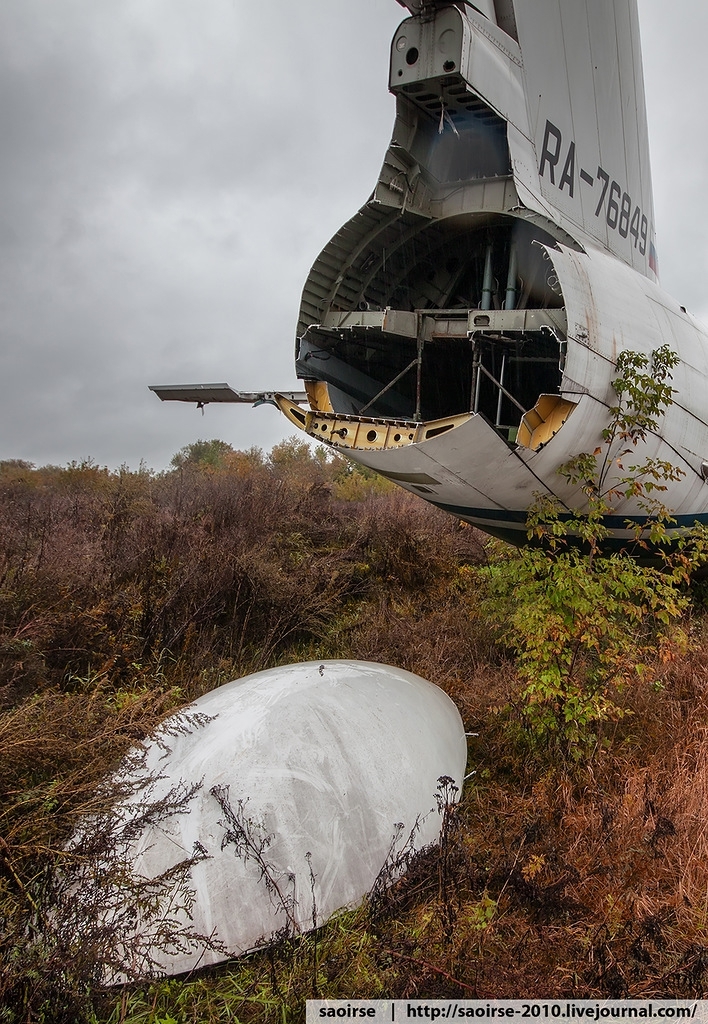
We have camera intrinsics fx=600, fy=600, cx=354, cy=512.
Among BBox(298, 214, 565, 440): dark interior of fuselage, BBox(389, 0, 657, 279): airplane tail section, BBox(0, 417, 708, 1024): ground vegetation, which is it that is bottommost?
BBox(0, 417, 708, 1024): ground vegetation

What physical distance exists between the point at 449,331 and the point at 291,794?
464cm

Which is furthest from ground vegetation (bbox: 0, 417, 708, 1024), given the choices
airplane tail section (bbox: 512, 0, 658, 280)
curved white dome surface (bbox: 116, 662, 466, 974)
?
airplane tail section (bbox: 512, 0, 658, 280)

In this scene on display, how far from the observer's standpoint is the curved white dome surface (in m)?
3.46

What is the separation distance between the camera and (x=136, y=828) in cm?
346

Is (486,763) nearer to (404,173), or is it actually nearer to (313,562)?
(313,562)

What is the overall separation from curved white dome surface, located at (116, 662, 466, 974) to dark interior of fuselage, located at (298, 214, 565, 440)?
9.90ft

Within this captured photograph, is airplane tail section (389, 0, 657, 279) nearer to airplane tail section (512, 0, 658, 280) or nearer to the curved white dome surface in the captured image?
airplane tail section (512, 0, 658, 280)

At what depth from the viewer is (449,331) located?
247 inches

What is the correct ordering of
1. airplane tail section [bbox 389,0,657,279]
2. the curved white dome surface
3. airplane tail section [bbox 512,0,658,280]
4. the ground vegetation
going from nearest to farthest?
the ground vegetation < the curved white dome surface < airplane tail section [bbox 389,0,657,279] < airplane tail section [bbox 512,0,658,280]

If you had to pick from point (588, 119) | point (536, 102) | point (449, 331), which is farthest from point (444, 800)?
point (588, 119)

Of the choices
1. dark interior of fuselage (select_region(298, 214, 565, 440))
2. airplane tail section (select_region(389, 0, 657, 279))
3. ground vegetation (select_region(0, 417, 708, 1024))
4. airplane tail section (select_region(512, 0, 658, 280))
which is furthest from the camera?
dark interior of fuselage (select_region(298, 214, 565, 440))

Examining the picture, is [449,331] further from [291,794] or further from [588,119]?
[291,794]

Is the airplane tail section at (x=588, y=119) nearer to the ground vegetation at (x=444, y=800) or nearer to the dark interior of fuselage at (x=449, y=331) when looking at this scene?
the dark interior of fuselage at (x=449, y=331)

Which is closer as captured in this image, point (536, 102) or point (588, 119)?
point (536, 102)
